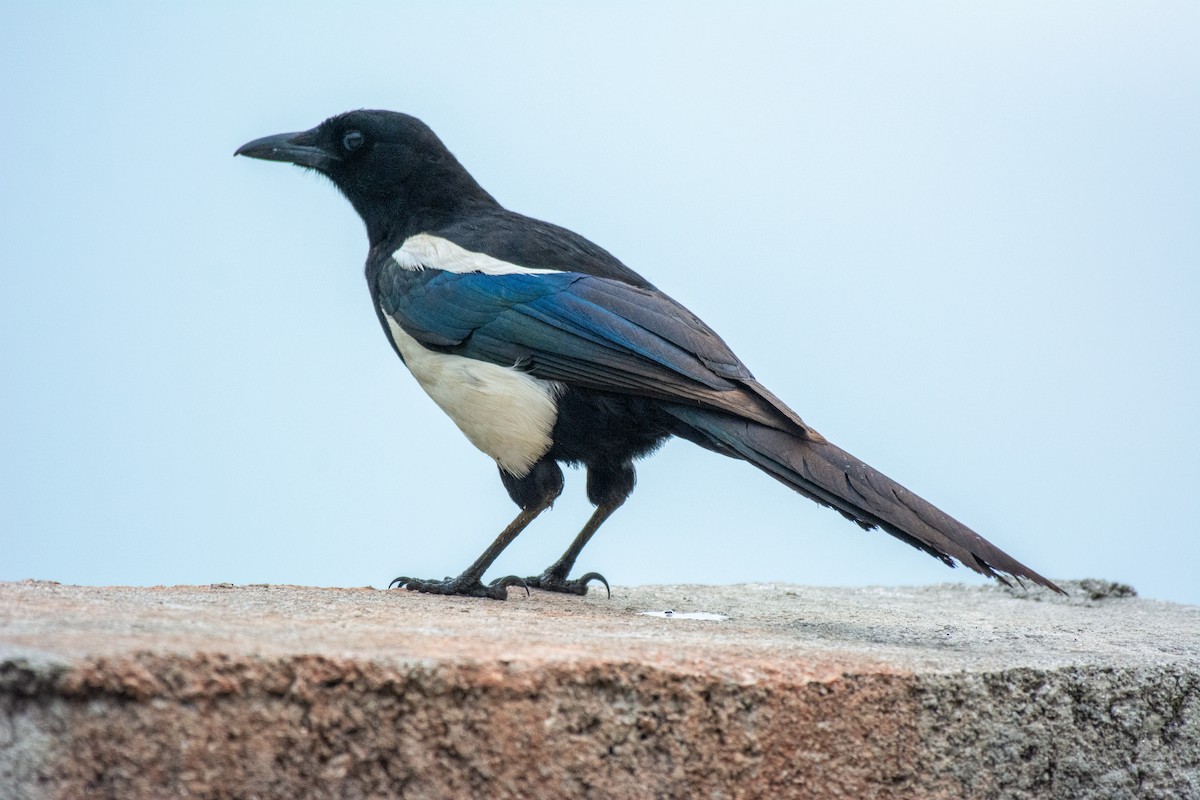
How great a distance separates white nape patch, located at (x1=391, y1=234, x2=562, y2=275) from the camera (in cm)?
443

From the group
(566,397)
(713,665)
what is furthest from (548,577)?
(713,665)

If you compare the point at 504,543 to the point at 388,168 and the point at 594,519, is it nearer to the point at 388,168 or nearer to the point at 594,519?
the point at 594,519

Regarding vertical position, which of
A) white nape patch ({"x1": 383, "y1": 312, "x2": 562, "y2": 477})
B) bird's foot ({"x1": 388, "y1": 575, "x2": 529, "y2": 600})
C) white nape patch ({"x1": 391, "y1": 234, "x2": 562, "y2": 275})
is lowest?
→ bird's foot ({"x1": 388, "y1": 575, "x2": 529, "y2": 600})

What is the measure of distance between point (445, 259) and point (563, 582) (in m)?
1.20

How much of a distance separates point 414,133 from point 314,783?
11.0ft

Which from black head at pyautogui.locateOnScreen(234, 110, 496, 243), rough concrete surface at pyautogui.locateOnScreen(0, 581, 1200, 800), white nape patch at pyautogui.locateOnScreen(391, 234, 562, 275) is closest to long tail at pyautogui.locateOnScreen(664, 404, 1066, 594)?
rough concrete surface at pyautogui.locateOnScreen(0, 581, 1200, 800)

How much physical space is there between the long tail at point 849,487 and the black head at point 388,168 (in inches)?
63.4

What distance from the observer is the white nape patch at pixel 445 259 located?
174 inches

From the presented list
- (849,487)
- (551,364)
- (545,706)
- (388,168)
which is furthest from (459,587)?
(545,706)

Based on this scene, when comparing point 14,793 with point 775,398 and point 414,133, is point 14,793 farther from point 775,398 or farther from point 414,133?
point 414,133

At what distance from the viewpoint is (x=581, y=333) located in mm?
4090

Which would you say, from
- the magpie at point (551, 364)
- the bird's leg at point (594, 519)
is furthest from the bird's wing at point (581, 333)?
the bird's leg at point (594, 519)

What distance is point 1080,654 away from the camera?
3275 mm

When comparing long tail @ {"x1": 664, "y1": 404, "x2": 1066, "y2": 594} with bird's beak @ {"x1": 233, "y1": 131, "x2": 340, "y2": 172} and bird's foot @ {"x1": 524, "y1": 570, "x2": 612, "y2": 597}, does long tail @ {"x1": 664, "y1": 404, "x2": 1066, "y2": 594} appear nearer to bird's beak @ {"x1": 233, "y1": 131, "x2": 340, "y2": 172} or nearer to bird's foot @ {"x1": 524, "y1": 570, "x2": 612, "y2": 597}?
bird's foot @ {"x1": 524, "y1": 570, "x2": 612, "y2": 597}
